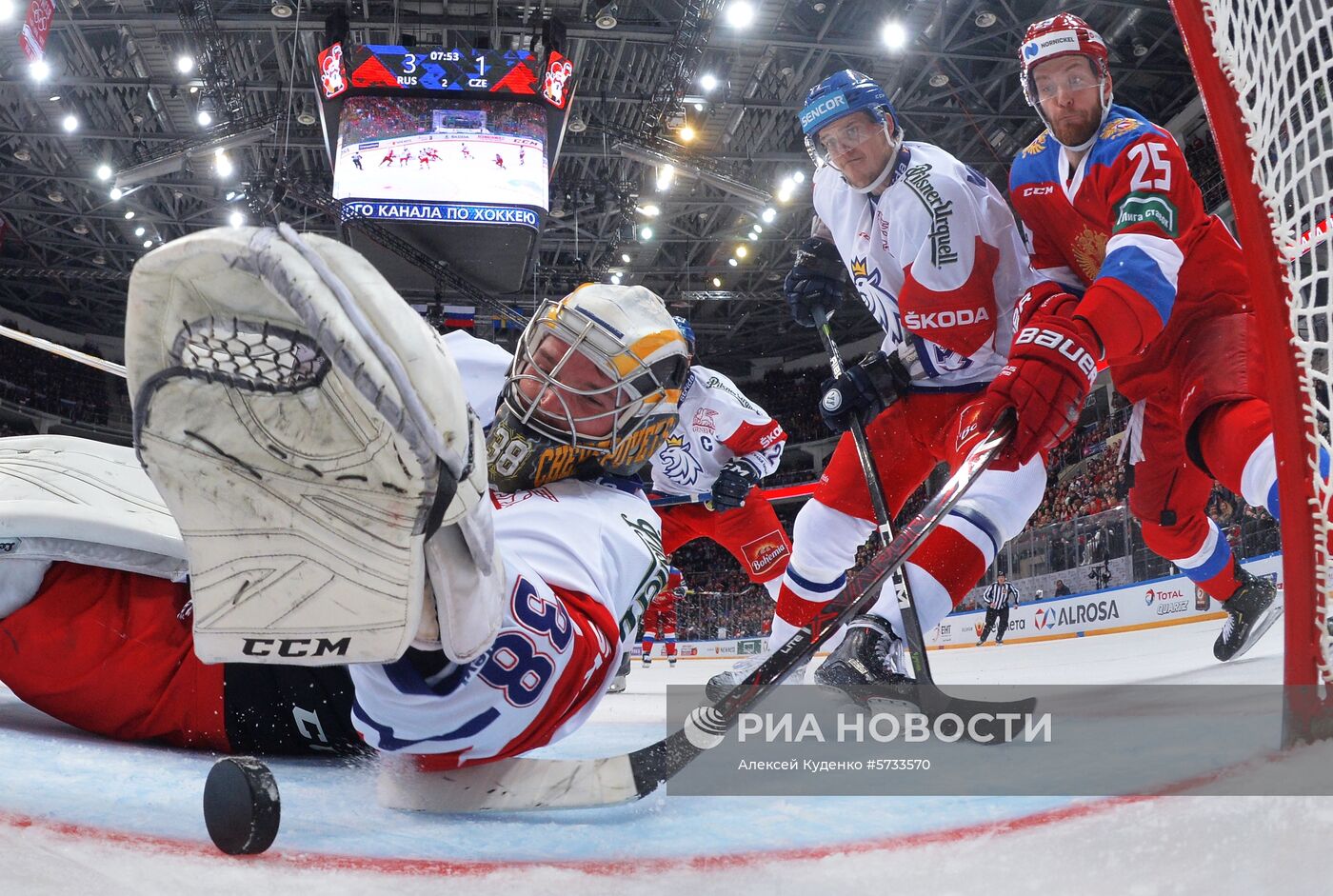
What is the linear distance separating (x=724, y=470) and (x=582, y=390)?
277 centimetres

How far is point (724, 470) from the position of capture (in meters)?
3.98

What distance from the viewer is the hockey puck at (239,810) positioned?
2.51 ft

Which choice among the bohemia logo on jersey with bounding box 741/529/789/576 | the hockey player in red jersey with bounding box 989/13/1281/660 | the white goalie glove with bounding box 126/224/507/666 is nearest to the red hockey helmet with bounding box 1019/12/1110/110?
the hockey player in red jersey with bounding box 989/13/1281/660

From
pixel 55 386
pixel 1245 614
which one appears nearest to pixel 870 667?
pixel 1245 614

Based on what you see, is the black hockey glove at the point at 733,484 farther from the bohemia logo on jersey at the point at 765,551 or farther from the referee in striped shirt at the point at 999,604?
the referee in striped shirt at the point at 999,604

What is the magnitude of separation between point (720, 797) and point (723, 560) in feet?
57.7

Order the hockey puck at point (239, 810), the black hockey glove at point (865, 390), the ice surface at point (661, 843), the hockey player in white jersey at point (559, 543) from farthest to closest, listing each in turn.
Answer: the black hockey glove at point (865, 390)
the hockey player in white jersey at point (559, 543)
the hockey puck at point (239, 810)
the ice surface at point (661, 843)

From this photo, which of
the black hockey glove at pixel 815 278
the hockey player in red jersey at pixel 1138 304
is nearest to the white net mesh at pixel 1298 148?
the hockey player in red jersey at pixel 1138 304

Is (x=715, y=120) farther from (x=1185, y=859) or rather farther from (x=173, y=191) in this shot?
(x=1185, y=859)

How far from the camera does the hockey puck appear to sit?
2.51 feet

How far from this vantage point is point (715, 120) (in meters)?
12.4

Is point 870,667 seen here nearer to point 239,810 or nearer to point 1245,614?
point 239,810

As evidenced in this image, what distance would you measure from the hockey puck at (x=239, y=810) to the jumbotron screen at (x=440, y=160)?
28.2ft

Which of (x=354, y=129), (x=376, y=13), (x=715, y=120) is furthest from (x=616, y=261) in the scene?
(x=354, y=129)
